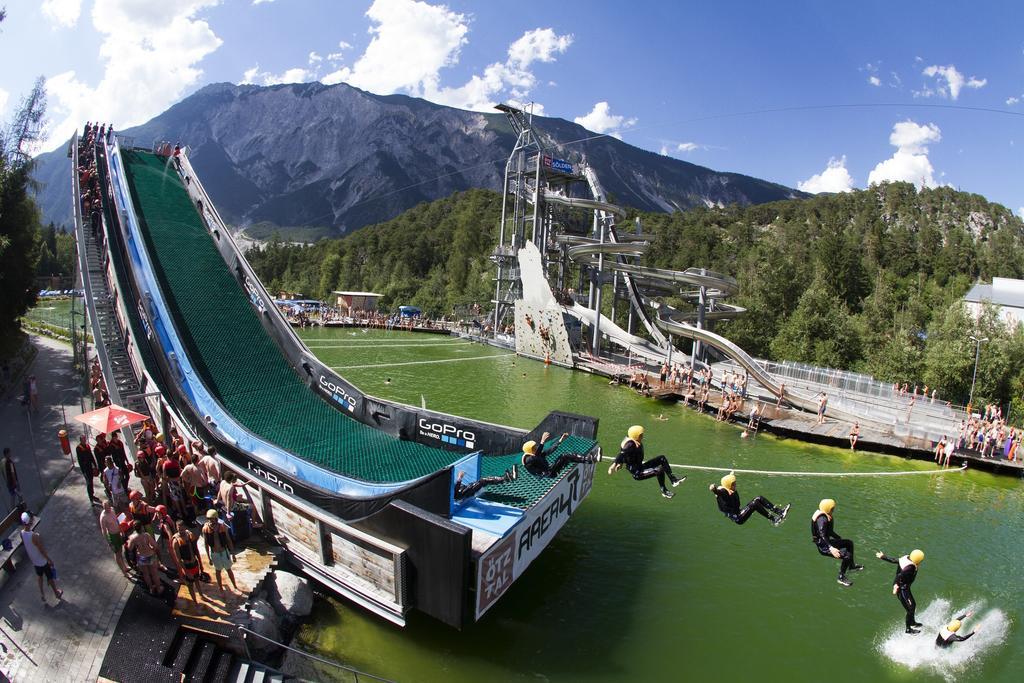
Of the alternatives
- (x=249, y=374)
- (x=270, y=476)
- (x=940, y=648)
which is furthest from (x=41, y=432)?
(x=940, y=648)

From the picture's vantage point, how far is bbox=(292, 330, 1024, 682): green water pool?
7.68 meters

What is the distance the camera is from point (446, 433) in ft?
38.5

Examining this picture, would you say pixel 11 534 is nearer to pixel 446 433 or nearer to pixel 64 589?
pixel 64 589

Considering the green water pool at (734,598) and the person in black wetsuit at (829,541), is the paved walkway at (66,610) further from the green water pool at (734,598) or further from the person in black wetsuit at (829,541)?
the person in black wetsuit at (829,541)

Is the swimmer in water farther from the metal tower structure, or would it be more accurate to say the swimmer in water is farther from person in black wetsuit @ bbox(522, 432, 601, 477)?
the metal tower structure

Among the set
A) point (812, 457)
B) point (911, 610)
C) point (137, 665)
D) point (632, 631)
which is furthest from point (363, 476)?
point (812, 457)

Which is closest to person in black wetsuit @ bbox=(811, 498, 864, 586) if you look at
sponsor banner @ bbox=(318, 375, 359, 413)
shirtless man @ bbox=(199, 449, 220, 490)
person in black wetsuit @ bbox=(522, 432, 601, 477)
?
person in black wetsuit @ bbox=(522, 432, 601, 477)

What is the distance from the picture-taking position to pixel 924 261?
5834cm

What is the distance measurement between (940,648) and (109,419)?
14.2 meters

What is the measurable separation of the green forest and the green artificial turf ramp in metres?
24.3

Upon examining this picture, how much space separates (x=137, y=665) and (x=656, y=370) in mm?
27520

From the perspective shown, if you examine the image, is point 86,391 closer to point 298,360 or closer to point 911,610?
point 298,360

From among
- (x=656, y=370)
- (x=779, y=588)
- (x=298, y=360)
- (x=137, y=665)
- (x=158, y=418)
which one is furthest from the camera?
(x=656, y=370)

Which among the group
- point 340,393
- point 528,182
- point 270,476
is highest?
point 528,182
